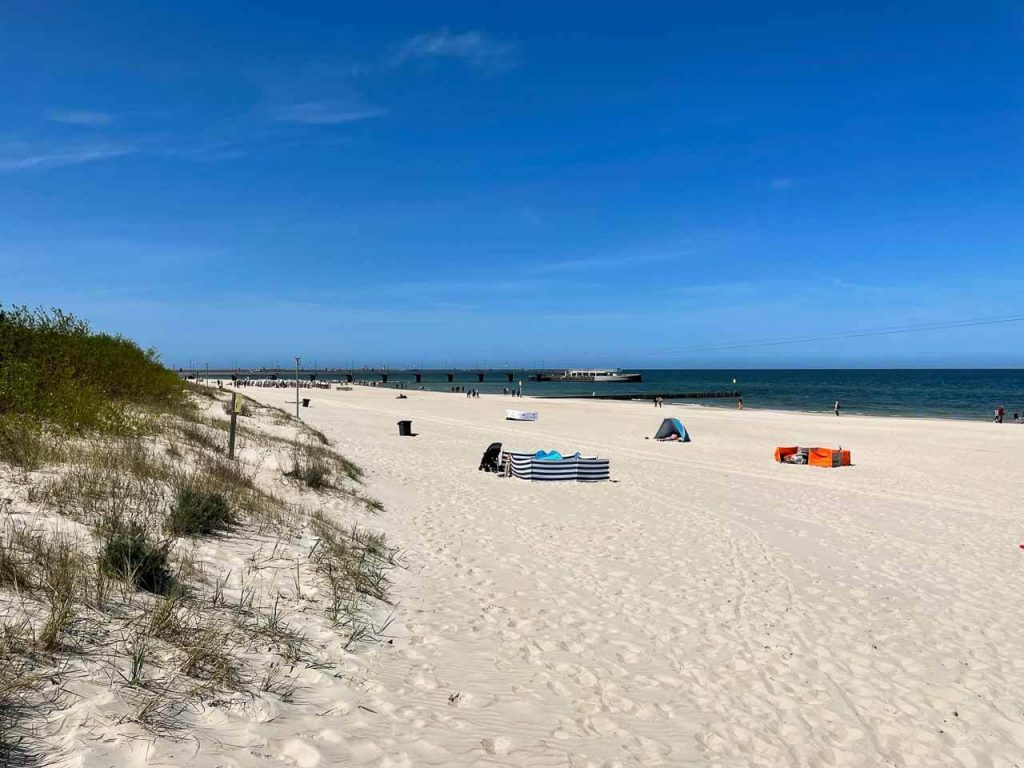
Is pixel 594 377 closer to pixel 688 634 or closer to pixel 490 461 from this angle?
pixel 490 461

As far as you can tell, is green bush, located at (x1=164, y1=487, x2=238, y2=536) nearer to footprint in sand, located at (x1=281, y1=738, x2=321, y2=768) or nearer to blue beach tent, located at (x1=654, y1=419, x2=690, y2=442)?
footprint in sand, located at (x1=281, y1=738, x2=321, y2=768)

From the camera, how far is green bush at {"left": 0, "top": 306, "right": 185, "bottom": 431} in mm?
10180

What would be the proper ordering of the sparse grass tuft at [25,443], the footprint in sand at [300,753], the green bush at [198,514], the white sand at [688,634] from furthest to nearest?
the sparse grass tuft at [25,443] < the green bush at [198,514] < the white sand at [688,634] < the footprint in sand at [300,753]

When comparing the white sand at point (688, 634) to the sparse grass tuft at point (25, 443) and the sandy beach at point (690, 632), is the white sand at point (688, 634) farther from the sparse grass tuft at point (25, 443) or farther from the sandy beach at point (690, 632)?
the sparse grass tuft at point (25, 443)

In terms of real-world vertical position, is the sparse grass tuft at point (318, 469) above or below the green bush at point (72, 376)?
below

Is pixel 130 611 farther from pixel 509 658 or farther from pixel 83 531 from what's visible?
pixel 509 658

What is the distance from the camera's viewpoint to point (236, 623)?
4.51 meters

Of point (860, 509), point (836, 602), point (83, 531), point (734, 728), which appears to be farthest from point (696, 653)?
point (860, 509)

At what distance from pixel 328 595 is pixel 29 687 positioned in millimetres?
2617

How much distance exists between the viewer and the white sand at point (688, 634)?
4.07 meters

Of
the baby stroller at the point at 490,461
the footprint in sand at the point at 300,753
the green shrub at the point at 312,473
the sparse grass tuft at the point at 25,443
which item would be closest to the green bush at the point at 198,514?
the sparse grass tuft at the point at 25,443

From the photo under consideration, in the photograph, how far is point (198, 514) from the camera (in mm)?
6617

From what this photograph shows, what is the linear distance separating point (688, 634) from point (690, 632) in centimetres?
6

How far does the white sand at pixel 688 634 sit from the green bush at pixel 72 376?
5.55 metres
